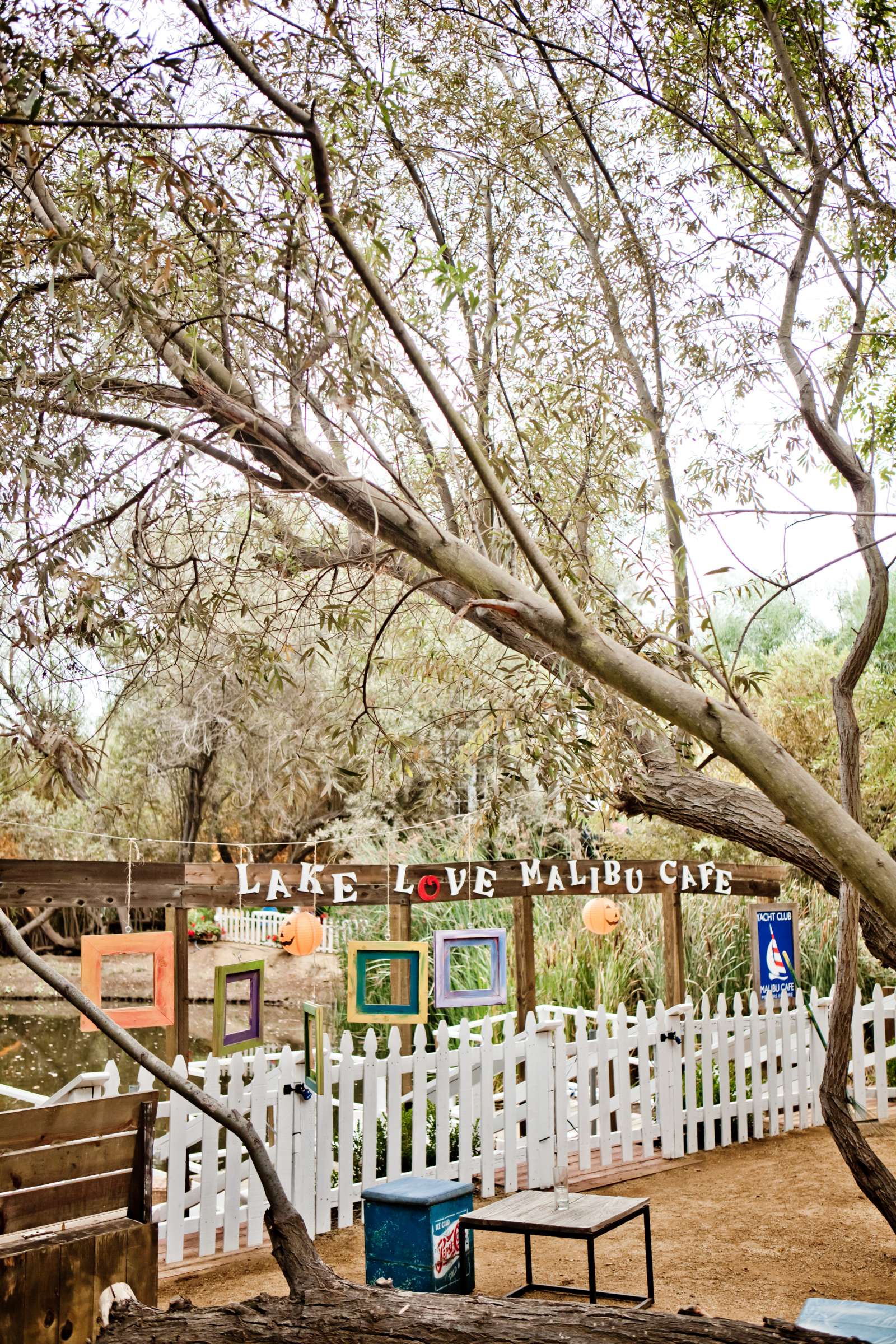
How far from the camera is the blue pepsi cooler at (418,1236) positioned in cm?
478

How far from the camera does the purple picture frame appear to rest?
7258 millimetres

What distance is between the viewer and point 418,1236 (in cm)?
481

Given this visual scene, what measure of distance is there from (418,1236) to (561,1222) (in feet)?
2.15

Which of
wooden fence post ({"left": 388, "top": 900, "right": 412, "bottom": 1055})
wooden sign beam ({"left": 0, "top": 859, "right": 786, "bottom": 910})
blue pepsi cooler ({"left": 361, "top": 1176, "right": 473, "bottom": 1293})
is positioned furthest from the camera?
wooden fence post ({"left": 388, "top": 900, "right": 412, "bottom": 1055})

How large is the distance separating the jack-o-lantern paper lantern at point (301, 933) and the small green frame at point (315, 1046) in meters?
0.71

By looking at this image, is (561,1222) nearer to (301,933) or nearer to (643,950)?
(301,933)

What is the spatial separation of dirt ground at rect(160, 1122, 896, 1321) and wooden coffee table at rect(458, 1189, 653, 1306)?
0.20m

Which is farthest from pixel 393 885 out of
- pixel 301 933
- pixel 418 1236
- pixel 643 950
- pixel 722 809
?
pixel 643 950

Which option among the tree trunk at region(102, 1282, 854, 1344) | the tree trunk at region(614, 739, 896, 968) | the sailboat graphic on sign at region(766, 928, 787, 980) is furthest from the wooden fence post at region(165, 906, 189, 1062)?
the sailboat graphic on sign at region(766, 928, 787, 980)

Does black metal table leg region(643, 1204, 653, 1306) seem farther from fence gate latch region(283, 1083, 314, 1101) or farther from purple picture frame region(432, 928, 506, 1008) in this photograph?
purple picture frame region(432, 928, 506, 1008)

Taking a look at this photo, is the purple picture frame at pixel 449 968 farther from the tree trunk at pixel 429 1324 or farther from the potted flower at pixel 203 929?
the potted flower at pixel 203 929

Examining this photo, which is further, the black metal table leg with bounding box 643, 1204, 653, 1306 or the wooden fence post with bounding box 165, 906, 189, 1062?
the wooden fence post with bounding box 165, 906, 189, 1062

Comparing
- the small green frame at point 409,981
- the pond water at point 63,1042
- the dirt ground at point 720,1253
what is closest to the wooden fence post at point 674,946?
the dirt ground at point 720,1253

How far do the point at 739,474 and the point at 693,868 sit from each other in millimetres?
3309
